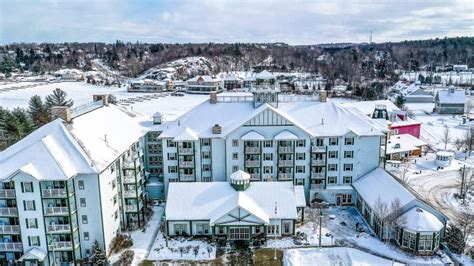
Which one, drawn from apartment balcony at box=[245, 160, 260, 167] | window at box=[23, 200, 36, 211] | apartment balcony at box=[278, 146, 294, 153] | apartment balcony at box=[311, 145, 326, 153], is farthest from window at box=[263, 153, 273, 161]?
window at box=[23, 200, 36, 211]

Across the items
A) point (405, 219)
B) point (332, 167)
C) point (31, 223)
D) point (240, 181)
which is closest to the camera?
point (31, 223)

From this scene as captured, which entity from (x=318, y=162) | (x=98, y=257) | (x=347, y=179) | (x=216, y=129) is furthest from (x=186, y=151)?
(x=347, y=179)

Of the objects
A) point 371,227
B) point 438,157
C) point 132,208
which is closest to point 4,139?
point 132,208

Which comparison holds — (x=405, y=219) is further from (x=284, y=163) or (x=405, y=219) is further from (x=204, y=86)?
(x=204, y=86)

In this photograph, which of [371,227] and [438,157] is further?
[438,157]

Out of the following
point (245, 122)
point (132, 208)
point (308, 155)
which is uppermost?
point (245, 122)

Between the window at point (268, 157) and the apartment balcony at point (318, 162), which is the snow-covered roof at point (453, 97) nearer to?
the apartment balcony at point (318, 162)

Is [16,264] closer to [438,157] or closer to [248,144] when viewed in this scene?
[248,144]
